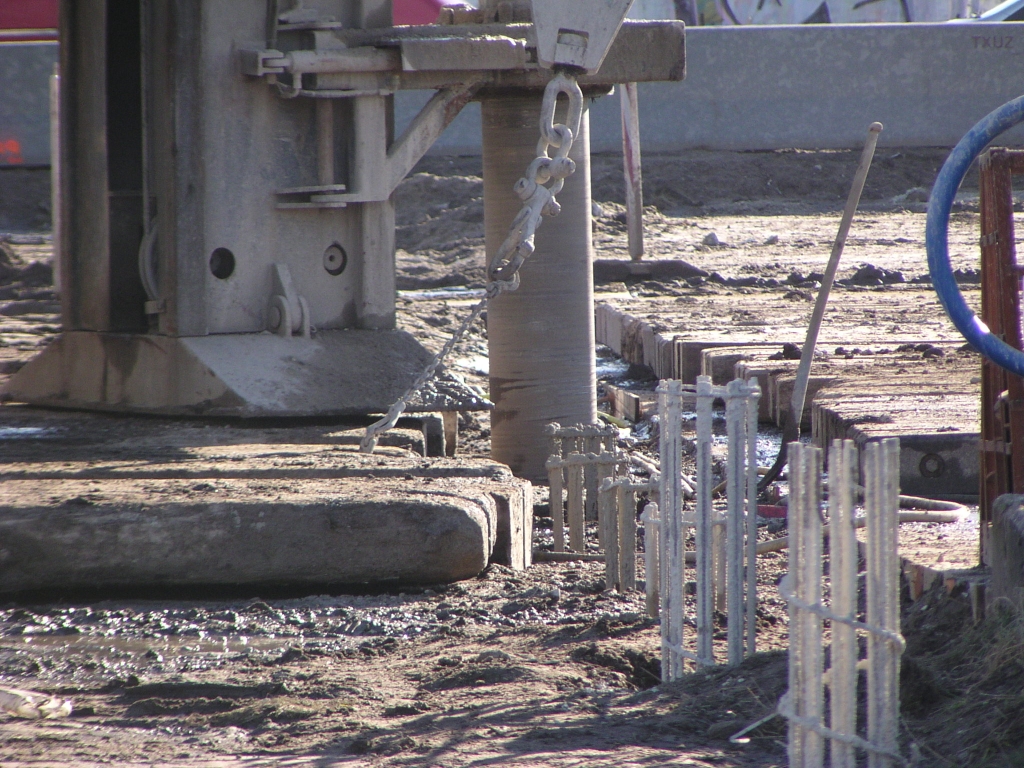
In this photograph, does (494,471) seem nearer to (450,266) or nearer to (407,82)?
(407,82)

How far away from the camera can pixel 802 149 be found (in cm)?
2230

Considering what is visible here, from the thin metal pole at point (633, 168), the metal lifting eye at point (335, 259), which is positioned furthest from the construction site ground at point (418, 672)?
the thin metal pole at point (633, 168)

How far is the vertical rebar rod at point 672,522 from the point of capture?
3.61 meters

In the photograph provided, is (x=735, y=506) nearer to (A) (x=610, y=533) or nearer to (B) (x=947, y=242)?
(B) (x=947, y=242)

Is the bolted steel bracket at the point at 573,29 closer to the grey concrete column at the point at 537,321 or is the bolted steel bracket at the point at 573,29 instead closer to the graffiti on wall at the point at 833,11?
the grey concrete column at the point at 537,321

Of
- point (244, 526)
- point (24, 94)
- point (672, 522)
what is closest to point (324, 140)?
point (244, 526)

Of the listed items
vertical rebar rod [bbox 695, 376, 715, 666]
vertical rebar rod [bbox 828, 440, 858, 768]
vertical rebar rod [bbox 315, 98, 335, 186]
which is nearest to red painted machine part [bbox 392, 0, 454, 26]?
vertical rebar rod [bbox 315, 98, 335, 186]

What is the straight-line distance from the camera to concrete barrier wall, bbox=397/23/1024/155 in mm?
21172

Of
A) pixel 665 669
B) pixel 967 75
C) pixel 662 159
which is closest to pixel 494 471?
pixel 665 669

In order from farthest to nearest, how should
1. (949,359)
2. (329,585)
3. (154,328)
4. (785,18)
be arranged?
(785,18)
(949,359)
(154,328)
(329,585)

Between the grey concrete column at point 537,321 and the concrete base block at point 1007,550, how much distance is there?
515 centimetres

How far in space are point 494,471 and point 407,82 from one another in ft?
8.02

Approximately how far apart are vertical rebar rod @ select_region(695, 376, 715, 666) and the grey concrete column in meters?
4.87

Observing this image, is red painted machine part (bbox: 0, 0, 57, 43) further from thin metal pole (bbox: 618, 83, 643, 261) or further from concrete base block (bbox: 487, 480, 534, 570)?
concrete base block (bbox: 487, 480, 534, 570)
